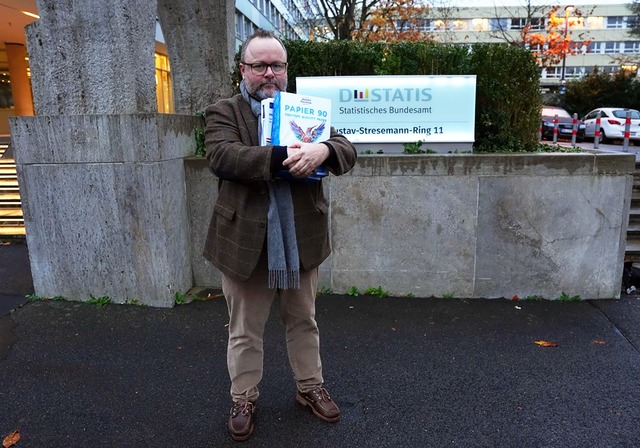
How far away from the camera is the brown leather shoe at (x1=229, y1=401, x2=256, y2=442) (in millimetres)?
2533

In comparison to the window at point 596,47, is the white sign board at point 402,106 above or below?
below

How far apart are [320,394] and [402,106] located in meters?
3.15

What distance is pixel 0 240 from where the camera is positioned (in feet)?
21.1

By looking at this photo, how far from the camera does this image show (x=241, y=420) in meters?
2.56

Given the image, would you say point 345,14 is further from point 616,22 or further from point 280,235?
point 616,22

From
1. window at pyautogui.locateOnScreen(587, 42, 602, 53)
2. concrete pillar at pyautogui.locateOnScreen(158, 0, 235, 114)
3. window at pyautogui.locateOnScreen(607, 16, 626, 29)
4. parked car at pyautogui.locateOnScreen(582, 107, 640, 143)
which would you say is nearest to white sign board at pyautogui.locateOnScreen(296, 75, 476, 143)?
concrete pillar at pyautogui.locateOnScreen(158, 0, 235, 114)

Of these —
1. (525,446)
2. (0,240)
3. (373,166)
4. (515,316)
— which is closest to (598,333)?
(515,316)

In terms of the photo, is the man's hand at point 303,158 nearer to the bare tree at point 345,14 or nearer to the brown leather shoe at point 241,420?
the brown leather shoe at point 241,420

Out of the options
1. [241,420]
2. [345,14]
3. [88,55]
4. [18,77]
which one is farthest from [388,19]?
[241,420]

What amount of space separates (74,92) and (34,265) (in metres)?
1.54

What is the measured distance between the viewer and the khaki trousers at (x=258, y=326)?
8.27ft

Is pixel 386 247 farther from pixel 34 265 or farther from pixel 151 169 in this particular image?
pixel 34 265

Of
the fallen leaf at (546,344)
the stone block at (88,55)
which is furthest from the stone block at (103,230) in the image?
the fallen leaf at (546,344)

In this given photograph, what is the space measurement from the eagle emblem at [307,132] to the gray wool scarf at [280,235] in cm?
19
